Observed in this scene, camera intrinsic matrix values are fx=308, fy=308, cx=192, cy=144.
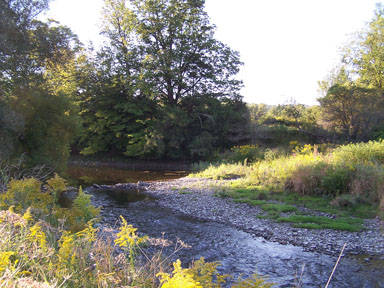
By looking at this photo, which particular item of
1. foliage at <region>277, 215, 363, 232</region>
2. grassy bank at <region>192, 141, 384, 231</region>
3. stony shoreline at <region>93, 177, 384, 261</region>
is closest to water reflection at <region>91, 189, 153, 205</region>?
stony shoreline at <region>93, 177, 384, 261</region>

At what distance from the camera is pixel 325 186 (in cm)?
1119

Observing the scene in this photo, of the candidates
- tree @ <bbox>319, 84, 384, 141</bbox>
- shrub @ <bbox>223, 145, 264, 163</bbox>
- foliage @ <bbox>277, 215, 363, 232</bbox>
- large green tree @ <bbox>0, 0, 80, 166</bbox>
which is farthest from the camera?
tree @ <bbox>319, 84, 384, 141</bbox>

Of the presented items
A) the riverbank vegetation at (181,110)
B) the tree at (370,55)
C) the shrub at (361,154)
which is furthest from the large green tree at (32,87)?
the tree at (370,55)

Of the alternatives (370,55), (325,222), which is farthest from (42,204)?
(370,55)

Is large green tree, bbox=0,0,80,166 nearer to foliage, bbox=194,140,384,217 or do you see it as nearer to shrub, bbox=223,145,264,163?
foliage, bbox=194,140,384,217

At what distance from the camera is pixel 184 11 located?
28.3 meters

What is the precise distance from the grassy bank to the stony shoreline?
0.38 m

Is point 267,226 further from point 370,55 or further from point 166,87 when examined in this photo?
point 370,55

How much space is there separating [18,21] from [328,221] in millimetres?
15124

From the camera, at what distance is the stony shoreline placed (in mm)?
7328

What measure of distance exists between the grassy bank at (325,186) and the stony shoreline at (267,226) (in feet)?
1.26

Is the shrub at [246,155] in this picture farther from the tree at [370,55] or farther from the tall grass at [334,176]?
the tree at [370,55]

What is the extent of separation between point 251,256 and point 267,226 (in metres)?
2.19

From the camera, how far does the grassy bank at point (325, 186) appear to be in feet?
31.7
